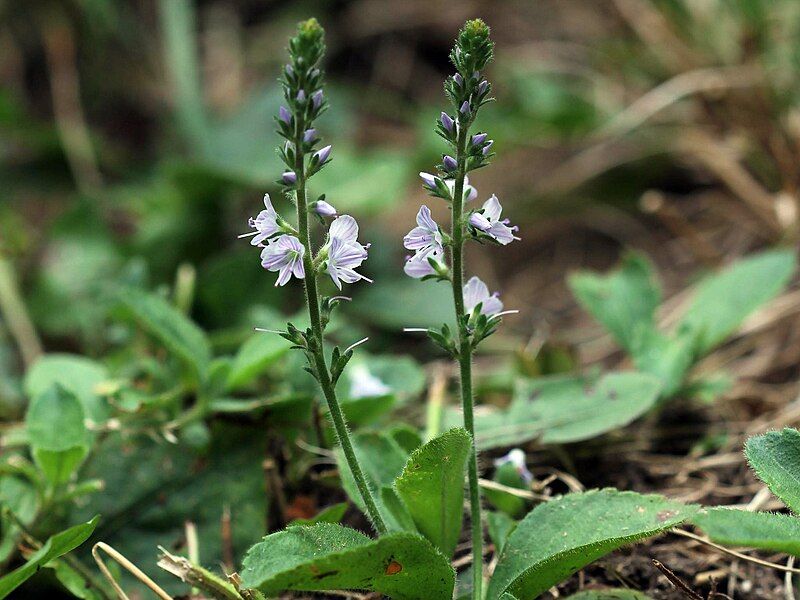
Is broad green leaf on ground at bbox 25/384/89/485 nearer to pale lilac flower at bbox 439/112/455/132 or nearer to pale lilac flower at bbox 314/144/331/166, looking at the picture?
pale lilac flower at bbox 314/144/331/166

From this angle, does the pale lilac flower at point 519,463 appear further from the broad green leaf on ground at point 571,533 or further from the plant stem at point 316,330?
the plant stem at point 316,330

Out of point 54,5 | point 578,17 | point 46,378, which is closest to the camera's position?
point 46,378

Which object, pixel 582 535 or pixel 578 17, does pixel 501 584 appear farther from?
pixel 578 17

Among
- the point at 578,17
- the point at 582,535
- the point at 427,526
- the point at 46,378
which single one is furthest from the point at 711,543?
the point at 578,17

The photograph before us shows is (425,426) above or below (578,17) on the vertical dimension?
below

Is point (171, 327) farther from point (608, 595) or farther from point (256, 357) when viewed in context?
point (608, 595)

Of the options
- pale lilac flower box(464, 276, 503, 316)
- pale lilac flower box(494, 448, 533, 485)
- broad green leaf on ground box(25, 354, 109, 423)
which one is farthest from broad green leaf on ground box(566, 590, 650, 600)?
broad green leaf on ground box(25, 354, 109, 423)
